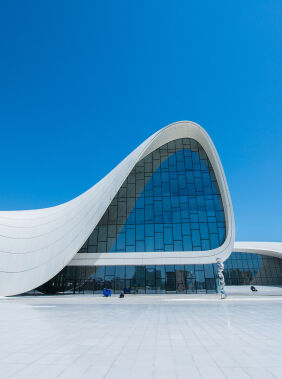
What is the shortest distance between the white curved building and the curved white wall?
0.08 metres

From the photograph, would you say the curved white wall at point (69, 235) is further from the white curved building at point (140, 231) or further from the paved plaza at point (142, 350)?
the paved plaza at point (142, 350)

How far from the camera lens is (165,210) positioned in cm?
2266

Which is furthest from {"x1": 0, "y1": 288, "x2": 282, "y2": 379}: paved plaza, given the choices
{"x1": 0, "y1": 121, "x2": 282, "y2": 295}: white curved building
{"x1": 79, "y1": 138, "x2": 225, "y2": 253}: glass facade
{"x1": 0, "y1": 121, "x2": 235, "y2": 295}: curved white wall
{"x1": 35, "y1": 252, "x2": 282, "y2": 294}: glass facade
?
{"x1": 79, "y1": 138, "x2": 225, "y2": 253}: glass facade

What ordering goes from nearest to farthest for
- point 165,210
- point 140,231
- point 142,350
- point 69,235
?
1. point 142,350
2. point 69,235
3. point 140,231
4. point 165,210

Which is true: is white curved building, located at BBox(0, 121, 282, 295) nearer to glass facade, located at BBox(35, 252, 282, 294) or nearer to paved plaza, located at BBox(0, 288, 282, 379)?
glass facade, located at BBox(35, 252, 282, 294)

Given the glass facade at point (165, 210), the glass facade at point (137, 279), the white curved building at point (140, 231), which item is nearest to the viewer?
the white curved building at point (140, 231)

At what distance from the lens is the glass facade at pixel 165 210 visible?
21516 millimetres

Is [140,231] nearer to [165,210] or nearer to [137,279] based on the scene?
[165,210]

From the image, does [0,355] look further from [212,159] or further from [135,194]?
[212,159]

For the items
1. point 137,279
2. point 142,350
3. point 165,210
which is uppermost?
point 165,210

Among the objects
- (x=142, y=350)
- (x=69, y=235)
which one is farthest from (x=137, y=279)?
(x=142, y=350)

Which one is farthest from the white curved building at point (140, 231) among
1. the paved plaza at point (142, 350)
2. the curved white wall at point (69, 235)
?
the paved plaza at point (142, 350)

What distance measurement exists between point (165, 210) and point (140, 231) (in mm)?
3072

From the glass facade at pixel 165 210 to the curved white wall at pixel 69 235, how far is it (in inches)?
28.8
